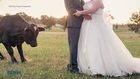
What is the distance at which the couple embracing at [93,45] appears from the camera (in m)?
5.72

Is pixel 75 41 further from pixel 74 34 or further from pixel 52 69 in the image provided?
pixel 52 69

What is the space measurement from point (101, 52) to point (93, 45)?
7.8 inches

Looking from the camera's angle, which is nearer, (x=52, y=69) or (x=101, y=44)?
(x=101, y=44)

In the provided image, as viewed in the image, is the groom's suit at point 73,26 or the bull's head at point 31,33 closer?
the groom's suit at point 73,26

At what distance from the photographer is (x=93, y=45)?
5.80 meters

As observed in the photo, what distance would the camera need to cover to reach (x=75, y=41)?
6000 mm

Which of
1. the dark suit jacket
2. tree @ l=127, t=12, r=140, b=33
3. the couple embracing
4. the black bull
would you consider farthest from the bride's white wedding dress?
tree @ l=127, t=12, r=140, b=33

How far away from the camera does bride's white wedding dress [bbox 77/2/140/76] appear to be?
18.7 ft

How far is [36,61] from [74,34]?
2123 mm

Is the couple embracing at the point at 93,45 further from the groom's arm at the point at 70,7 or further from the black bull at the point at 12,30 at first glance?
the black bull at the point at 12,30

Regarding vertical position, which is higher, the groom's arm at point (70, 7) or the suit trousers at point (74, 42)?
the groom's arm at point (70, 7)

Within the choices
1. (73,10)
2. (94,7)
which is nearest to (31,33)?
(73,10)

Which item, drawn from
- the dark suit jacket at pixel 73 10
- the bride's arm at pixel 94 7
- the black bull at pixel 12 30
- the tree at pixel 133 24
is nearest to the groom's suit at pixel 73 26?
the dark suit jacket at pixel 73 10

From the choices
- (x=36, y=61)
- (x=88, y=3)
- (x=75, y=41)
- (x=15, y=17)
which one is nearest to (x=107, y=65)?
(x=75, y=41)
